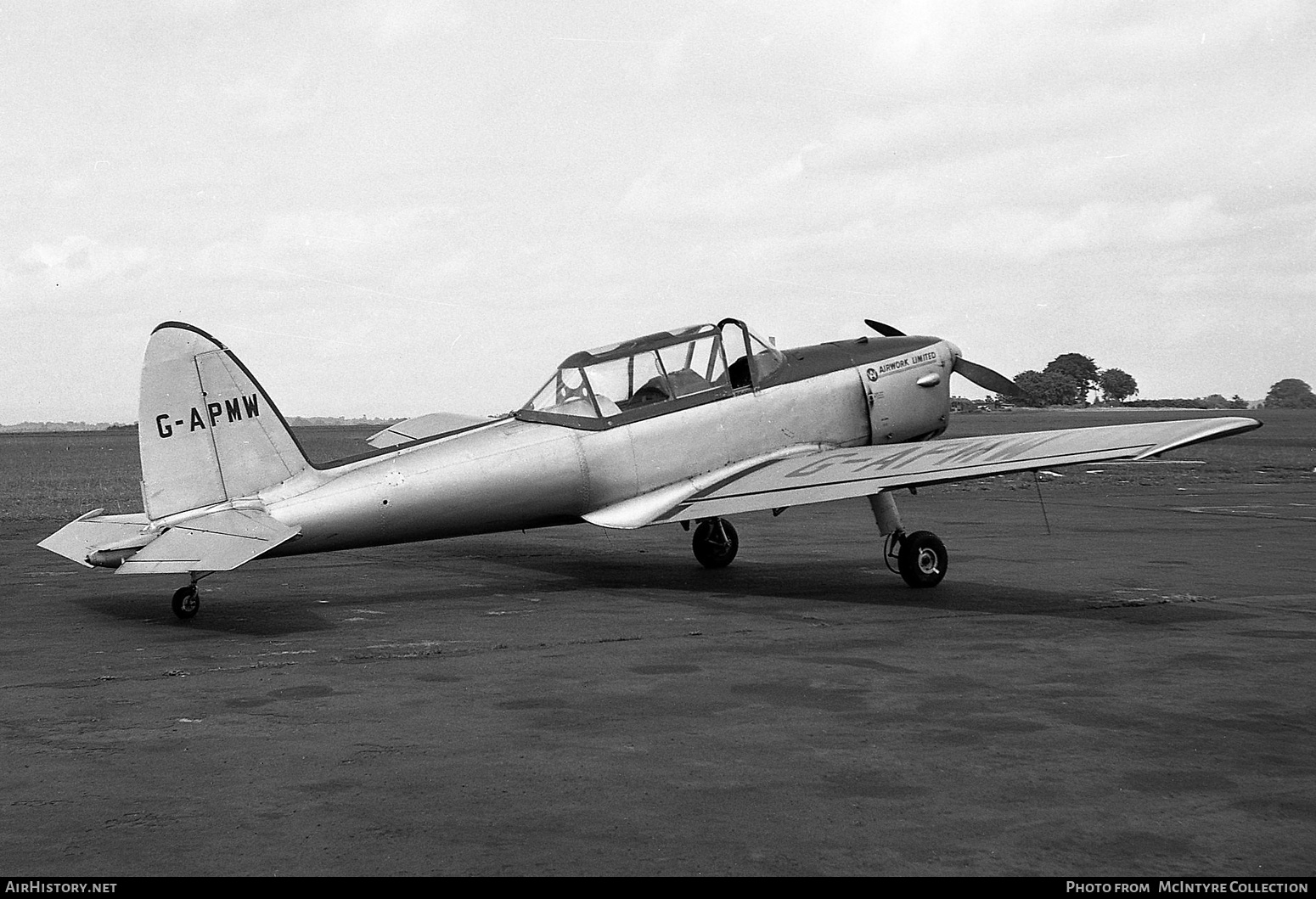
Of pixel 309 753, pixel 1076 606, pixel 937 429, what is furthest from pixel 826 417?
pixel 309 753

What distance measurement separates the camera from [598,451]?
12227 millimetres

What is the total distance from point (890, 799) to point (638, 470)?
7.44 meters

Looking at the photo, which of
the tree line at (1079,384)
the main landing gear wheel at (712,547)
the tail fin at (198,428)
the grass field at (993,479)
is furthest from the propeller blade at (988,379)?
the tree line at (1079,384)

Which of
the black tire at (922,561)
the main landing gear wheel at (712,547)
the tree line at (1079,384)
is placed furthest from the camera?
the tree line at (1079,384)

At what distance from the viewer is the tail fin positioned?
10227mm

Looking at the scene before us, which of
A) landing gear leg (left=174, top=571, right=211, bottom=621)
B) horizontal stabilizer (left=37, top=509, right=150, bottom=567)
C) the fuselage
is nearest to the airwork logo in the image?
the fuselage

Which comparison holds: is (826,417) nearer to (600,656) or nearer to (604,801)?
(600,656)

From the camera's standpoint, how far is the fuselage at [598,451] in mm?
10742

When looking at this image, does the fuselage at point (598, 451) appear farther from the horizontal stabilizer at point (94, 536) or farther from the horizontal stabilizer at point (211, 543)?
the horizontal stabilizer at point (94, 536)

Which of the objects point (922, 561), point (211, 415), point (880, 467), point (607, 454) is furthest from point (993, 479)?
point (211, 415)

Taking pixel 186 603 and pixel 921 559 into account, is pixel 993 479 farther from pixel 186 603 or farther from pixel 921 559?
pixel 186 603

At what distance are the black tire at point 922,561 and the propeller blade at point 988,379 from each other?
3424 millimetres

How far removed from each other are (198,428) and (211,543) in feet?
4.20

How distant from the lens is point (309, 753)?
6105 millimetres
